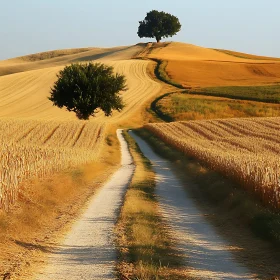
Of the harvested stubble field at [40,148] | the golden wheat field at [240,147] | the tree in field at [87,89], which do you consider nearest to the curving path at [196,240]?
the golden wheat field at [240,147]

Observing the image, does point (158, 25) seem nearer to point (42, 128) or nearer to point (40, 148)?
point (42, 128)

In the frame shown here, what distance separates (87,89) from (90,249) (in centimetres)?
5283

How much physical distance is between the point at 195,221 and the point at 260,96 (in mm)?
69529

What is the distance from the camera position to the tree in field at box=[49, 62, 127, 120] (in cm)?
6269

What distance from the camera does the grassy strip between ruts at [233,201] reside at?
39.3 ft

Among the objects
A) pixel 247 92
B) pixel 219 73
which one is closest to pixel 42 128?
pixel 247 92

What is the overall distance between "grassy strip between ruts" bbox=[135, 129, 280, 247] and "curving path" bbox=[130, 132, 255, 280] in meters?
0.85

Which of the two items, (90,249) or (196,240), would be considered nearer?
(90,249)

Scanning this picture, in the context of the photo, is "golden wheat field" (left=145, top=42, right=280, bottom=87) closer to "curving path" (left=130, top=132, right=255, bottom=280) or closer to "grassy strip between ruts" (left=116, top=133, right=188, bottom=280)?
"curving path" (left=130, top=132, right=255, bottom=280)

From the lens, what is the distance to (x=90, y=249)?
35.2 feet

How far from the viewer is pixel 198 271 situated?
924 centimetres

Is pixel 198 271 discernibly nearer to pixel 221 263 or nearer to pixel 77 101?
pixel 221 263

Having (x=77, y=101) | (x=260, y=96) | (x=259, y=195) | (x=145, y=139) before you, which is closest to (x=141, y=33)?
(x=260, y=96)

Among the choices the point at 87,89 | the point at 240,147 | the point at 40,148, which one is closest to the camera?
the point at 40,148
